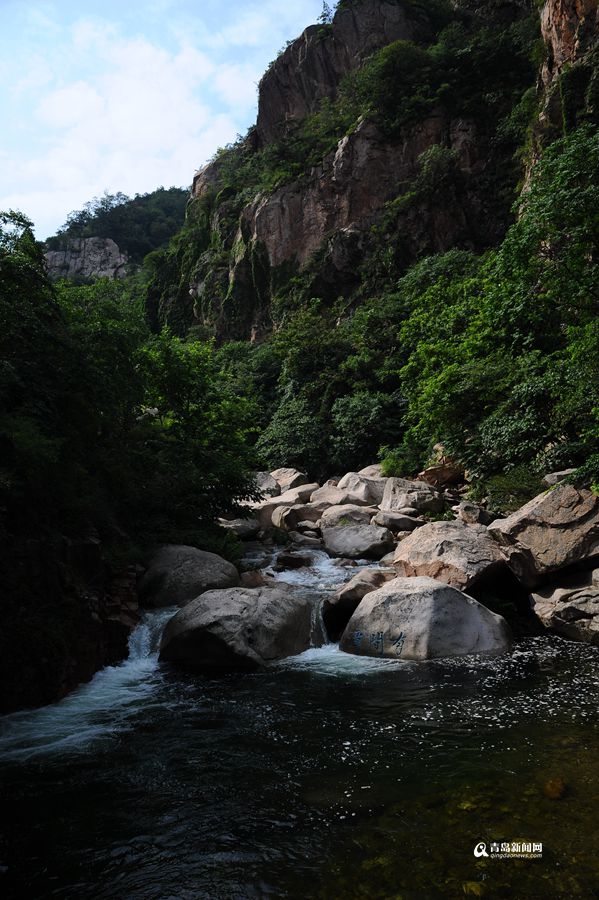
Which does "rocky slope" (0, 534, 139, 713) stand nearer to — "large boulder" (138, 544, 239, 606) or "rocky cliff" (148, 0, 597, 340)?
"large boulder" (138, 544, 239, 606)

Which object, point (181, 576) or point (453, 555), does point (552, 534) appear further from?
point (181, 576)

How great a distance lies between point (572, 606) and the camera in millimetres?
8750

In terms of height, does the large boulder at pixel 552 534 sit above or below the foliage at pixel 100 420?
below

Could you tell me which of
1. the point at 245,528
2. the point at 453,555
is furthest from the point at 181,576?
the point at 245,528

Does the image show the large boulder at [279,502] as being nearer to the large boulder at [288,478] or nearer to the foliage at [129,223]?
the large boulder at [288,478]

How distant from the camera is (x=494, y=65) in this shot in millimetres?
35062

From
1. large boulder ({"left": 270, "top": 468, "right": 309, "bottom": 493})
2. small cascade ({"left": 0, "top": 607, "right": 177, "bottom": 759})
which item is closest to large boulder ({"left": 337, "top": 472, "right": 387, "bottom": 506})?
large boulder ({"left": 270, "top": 468, "right": 309, "bottom": 493})

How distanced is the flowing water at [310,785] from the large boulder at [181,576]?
97.5 inches

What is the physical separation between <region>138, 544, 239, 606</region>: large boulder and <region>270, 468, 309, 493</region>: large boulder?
478 inches

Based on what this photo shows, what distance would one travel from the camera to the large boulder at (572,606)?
8.45 m

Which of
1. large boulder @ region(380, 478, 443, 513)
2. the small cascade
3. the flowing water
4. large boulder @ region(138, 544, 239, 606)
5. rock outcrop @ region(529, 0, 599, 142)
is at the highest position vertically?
rock outcrop @ region(529, 0, 599, 142)

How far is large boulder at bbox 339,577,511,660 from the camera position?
8156mm

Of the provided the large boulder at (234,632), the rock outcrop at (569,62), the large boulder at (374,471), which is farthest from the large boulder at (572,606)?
the rock outcrop at (569,62)

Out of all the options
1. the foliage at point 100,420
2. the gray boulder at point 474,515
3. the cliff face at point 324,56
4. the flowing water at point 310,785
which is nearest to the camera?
the flowing water at point 310,785
